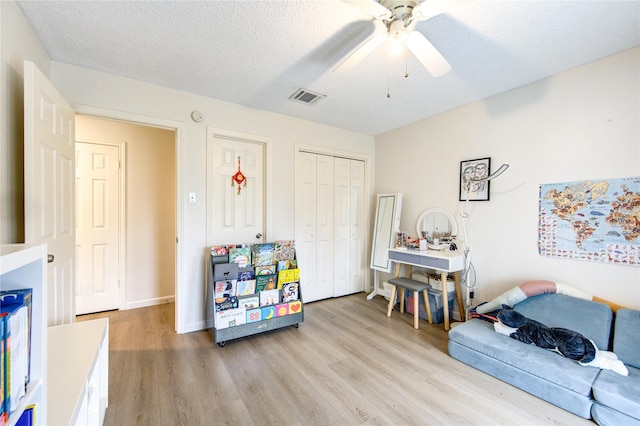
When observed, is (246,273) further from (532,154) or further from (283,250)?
(532,154)

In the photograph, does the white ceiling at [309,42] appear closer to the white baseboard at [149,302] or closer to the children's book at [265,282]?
the children's book at [265,282]

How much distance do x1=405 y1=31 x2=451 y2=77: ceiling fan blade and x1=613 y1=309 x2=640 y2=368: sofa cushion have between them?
2.15 metres

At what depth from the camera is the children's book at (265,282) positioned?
2646 mm

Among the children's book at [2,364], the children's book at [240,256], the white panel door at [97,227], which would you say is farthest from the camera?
the white panel door at [97,227]

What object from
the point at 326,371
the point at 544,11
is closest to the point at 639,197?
the point at 544,11

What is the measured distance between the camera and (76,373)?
107cm

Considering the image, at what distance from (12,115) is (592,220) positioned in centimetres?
413

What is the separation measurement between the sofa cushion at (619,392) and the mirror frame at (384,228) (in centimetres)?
213

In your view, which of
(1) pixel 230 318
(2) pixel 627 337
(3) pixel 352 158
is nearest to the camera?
(2) pixel 627 337

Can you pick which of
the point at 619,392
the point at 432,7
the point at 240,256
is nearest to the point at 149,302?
the point at 240,256

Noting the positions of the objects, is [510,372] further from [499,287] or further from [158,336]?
[158,336]

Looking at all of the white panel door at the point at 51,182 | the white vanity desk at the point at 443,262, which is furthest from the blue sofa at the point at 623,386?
the white panel door at the point at 51,182

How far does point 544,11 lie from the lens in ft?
5.08

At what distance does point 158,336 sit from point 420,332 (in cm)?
265
